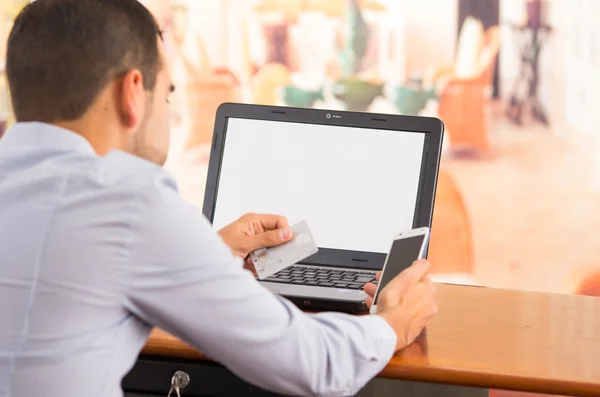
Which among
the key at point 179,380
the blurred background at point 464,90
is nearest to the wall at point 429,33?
the blurred background at point 464,90

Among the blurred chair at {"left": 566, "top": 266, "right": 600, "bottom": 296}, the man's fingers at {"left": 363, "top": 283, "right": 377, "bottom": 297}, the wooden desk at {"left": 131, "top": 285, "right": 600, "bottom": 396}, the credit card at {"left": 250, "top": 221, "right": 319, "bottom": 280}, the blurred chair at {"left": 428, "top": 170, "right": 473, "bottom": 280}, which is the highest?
the credit card at {"left": 250, "top": 221, "right": 319, "bottom": 280}

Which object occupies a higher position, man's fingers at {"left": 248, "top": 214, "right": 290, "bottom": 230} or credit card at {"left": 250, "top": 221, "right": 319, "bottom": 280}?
man's fingers at {"left": 248, "top": 214, "right": 290, "bottom": 230}

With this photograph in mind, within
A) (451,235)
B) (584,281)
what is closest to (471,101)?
(451,235)

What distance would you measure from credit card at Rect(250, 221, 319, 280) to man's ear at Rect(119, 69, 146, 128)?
435mm

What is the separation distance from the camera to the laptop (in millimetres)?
1452

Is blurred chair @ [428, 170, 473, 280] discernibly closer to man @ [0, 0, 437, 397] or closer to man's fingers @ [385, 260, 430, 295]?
man's fingers @ [385, 260, 430, 295]

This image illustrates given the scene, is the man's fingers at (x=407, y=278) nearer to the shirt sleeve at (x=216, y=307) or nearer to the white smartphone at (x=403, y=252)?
the white smartphone at (x=403, y=252)

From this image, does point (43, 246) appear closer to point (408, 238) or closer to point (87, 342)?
point (87, 342)

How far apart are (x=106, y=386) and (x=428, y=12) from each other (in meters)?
1.91

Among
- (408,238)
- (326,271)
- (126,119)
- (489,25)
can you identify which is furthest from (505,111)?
(126,119)

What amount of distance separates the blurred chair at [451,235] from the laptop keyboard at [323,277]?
112cm

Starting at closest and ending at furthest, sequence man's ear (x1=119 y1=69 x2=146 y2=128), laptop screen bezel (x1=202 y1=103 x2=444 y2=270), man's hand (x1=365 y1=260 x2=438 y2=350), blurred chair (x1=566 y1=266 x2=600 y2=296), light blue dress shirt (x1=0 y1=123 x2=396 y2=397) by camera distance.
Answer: light blue dress shirt (x1=0 y1=123 x2=396 y2=397), man's ear (x1=119 y1=69 x2=146 y2=128), man's hand (x1=365 y1=260 x2=438 y2=350), laptop screen bezel (x1=202 y1=103 x2=444 y2=270), blurred chair (x1=566 y1=266 x2=600 y2=296)

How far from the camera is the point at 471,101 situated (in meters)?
2.55

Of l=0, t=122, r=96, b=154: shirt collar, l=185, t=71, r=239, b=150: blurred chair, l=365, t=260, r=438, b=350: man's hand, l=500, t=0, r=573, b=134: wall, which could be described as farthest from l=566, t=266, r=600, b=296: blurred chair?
l=0, t=122, r=96, b=154: shirt collar
